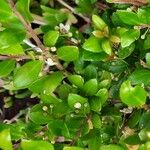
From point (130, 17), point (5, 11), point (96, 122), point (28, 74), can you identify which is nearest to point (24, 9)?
point (5, 11)

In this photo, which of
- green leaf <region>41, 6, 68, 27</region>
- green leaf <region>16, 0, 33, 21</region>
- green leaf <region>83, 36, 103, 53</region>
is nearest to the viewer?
green leaf <region>16, 0, 33, 21</region>

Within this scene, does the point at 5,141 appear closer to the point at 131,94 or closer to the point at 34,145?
the point at 34,145

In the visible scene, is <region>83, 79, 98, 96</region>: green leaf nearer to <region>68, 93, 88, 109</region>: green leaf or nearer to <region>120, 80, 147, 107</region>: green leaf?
<region>68, 93, 88, 109</region>: green leaf

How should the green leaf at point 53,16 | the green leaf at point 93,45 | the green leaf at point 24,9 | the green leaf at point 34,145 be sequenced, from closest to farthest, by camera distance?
the green leaf at point 34,145
the green leaf at point 24,9
the green leaf at point 93,45
the green leaf at point 53,16

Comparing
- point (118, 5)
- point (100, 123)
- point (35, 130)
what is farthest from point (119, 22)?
point (35, 130)

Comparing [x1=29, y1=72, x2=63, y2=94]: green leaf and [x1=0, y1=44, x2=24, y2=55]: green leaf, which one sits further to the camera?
[x1=29, y1=72, x2=63, y2=94]: green leaf

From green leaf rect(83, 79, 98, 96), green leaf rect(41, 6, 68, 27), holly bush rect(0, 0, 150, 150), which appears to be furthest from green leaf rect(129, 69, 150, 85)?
green leaf rect(41, 6, 68, 27)

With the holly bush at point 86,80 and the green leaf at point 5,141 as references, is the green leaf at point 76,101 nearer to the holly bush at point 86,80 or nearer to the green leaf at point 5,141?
the holly bush at point 86,80

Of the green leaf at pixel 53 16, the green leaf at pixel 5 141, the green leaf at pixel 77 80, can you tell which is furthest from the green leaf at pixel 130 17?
the green leaf at pixel 53 16
